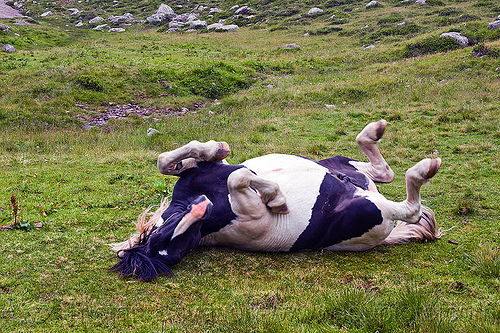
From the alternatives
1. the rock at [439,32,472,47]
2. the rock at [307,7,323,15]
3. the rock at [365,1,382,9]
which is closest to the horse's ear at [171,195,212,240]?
the rock at [439,32,472,47]

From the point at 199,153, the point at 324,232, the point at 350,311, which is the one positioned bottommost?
the point at 324,232

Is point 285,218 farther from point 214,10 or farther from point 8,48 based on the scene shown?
point 214,10

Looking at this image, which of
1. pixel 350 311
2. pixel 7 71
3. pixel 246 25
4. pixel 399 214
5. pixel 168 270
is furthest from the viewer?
pixel 246 25

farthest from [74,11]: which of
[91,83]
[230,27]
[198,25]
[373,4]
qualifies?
[91,83]

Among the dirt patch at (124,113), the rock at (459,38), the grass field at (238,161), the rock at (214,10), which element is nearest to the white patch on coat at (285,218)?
the grass field at (238,161)

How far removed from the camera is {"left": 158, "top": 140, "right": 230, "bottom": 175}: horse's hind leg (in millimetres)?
4059

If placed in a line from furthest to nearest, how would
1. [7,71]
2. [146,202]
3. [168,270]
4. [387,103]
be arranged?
[7,71] → [387,103] → [146,202] → [168,270]

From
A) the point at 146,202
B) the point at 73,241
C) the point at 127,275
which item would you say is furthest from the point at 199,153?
the point at 146,202

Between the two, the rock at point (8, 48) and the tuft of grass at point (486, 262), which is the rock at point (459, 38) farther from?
the rock at point (8, 48)

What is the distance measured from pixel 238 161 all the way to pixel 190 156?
4.43 meters

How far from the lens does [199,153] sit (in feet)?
13.4

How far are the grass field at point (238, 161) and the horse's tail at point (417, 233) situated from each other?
4.2 inches

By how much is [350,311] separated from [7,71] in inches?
815

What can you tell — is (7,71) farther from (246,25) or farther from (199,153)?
(246,25)
